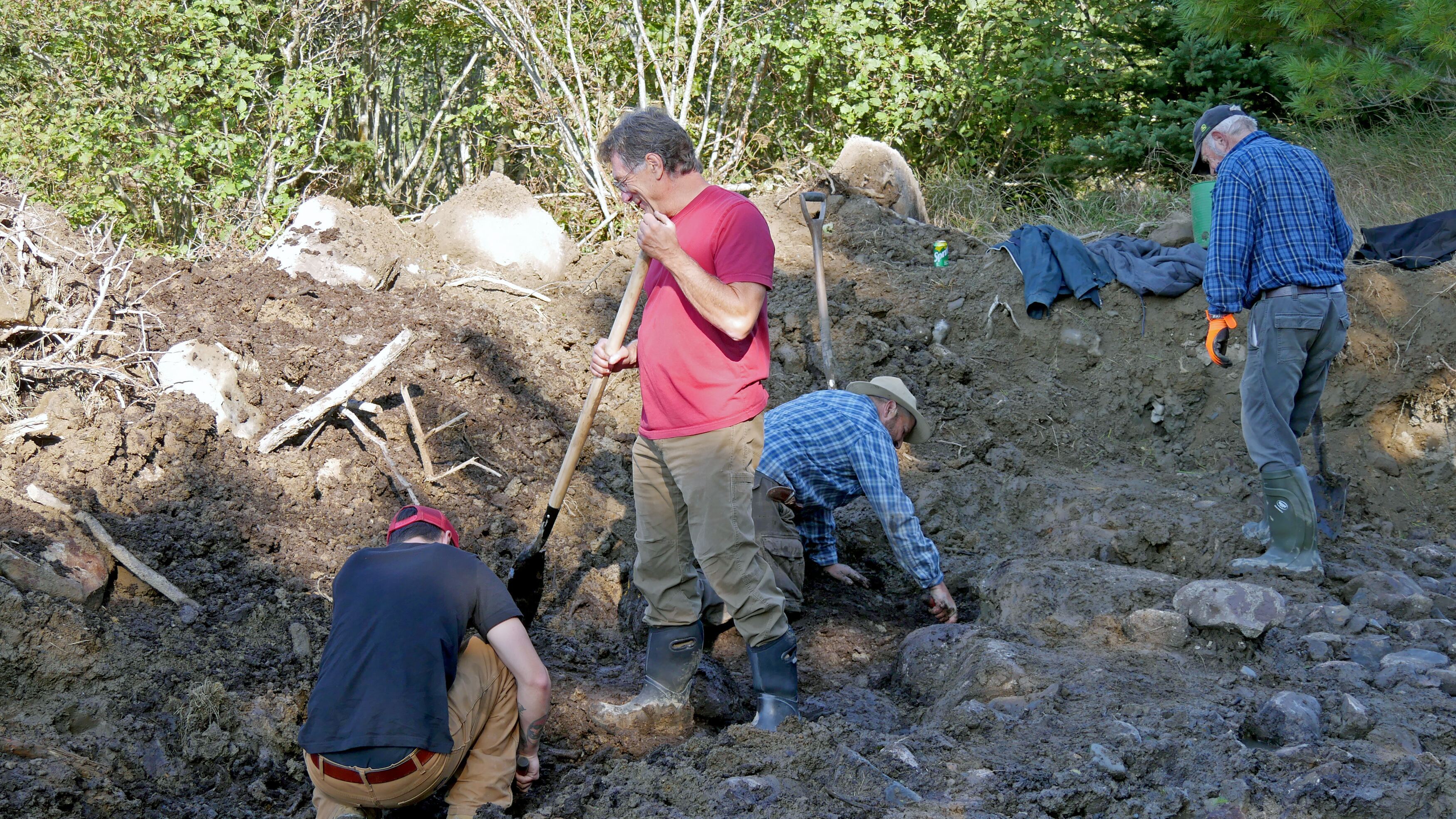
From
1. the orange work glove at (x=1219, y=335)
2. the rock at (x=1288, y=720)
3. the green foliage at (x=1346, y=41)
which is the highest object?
the green foliage at (x=1346, y=41)

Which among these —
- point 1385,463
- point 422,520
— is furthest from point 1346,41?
point 422,520

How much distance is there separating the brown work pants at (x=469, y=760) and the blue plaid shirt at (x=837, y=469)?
1.52 m

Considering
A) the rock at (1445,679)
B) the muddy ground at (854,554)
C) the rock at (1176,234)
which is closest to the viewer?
the muddy ground at (854,554)

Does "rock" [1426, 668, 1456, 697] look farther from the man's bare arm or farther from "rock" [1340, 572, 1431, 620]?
the man's bare arm

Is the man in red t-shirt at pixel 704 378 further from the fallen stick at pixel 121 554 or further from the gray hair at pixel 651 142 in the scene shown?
the fallen stick at pixel 121 554

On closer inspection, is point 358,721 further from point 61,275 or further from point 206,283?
point 206,283

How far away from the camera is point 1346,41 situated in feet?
24.1

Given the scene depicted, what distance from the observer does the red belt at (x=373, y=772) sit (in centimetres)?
264

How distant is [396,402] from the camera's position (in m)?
5.69

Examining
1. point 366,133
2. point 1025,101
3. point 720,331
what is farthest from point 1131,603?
point 366,133

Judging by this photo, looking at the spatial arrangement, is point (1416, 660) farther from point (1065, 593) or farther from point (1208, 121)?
point (1208, 121)

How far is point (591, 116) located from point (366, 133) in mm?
3494

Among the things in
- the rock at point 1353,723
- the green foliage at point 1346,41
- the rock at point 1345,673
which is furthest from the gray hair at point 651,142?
the green foliage at point 1346,41

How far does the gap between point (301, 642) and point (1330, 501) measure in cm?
501
